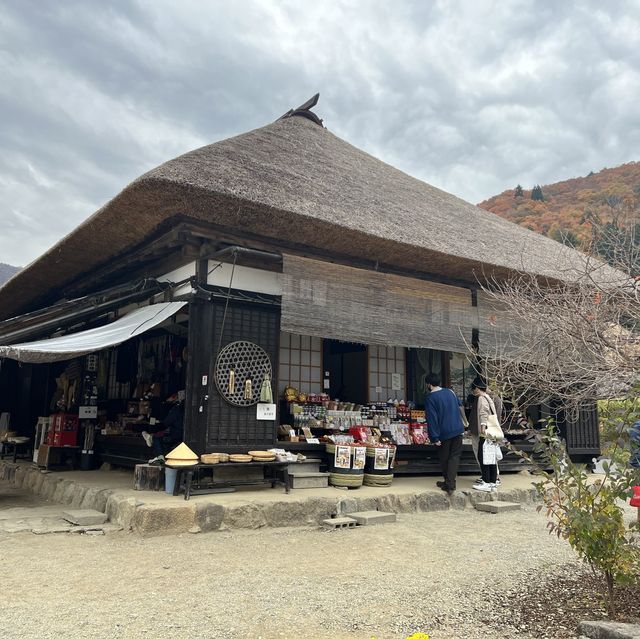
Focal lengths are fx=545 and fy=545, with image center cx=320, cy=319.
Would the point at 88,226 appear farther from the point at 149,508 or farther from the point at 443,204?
the point at 443,204

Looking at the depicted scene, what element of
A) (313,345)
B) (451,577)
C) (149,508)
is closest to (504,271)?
(313,345)

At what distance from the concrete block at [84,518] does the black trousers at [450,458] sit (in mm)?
3886

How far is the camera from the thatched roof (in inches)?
226

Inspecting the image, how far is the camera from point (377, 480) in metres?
6.67

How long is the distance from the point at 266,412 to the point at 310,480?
97cm

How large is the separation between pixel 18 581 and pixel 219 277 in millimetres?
3593

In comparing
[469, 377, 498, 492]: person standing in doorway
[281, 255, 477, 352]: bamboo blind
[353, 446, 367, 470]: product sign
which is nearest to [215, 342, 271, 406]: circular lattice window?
[281, 255, 477, 352]: bamboo blind

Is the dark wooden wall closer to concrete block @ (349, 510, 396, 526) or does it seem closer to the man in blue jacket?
concrete block @ (349, 510, 396, 526)

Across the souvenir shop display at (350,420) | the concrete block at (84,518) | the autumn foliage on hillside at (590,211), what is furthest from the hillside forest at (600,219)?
the concrete block at (84,518)

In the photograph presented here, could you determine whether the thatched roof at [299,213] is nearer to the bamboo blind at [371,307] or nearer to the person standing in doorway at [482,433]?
the bamboo blind at [371,307]

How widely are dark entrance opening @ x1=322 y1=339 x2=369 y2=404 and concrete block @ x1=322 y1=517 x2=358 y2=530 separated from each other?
10.8ft

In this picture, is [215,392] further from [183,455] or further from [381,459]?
[381,459]

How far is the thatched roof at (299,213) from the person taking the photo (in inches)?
226

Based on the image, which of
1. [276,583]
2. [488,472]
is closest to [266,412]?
[276,583]
